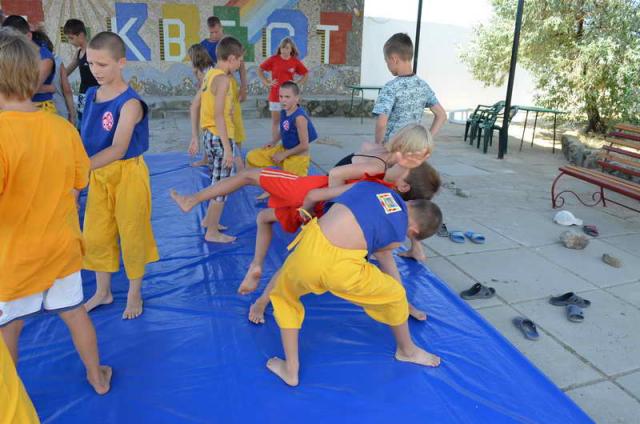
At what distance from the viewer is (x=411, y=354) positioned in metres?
2.50

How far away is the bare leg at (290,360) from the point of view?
229 centimetres

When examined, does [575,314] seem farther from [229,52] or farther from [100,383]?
[229,52]

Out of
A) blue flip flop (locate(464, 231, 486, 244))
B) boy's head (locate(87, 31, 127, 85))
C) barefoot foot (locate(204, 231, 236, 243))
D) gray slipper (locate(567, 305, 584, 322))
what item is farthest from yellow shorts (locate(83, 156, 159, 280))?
blue flip flop (locate(464, 231, 486, 244))

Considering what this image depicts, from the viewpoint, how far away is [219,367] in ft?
7.87

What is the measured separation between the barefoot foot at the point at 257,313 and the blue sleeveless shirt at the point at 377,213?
2.94 feet

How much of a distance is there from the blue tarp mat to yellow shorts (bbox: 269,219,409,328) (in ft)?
1.08

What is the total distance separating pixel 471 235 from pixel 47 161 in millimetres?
3624

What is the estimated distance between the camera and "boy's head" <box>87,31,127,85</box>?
7.97 feet

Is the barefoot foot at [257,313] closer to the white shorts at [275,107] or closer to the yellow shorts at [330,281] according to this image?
the yellow shorts at [330,281]

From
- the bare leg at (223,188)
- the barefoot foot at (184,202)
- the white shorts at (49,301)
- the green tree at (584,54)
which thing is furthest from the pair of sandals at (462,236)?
the green tree at (584,54)

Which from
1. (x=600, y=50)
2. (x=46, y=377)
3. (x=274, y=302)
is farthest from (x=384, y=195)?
(x=600, y=50)

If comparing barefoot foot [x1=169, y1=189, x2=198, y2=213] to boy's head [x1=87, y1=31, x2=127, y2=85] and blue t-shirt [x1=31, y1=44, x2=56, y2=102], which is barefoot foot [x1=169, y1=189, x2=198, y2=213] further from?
blue t-shirt [x1=31, y1=44, x2=56, y2=102]

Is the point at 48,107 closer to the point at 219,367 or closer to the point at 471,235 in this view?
the point at 219,367

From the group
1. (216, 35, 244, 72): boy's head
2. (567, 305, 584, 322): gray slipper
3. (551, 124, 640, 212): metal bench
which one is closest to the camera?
(567, 305, 584, 322): gray slipper
